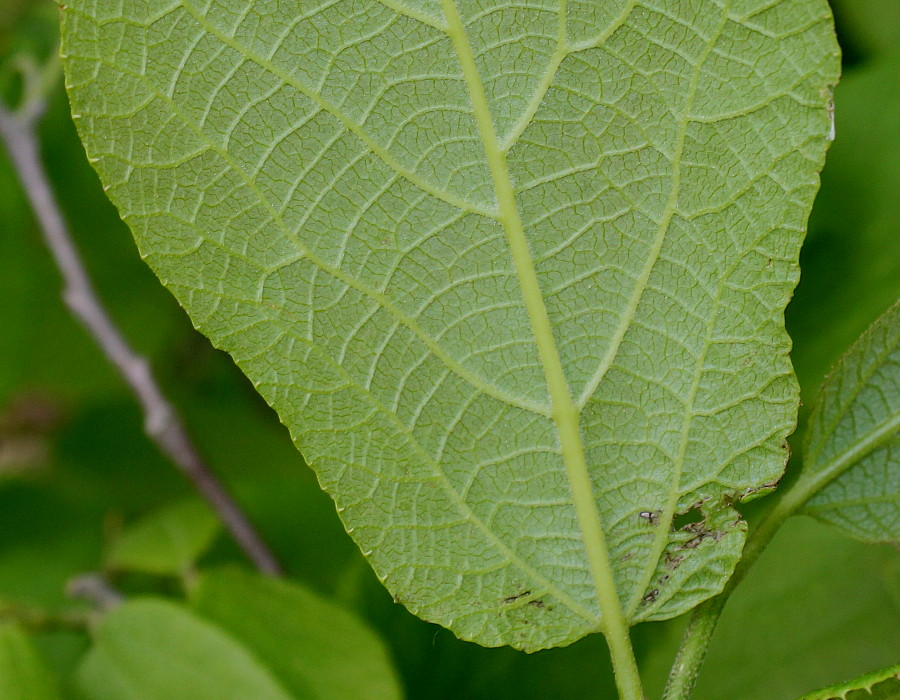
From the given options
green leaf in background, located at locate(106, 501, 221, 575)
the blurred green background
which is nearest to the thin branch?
green leaf in background, located at locate(106, 501, 221, 575)

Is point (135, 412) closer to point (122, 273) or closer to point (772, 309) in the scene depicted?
point (122, 273)

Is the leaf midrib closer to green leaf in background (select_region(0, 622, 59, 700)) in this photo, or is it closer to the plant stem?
the plant stem

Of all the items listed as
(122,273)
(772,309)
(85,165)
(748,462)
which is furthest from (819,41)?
(122,273)

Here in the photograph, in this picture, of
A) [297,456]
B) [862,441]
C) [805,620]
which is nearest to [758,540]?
[862,441]

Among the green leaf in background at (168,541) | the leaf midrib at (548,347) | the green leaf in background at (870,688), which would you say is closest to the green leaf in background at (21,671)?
the green leaf in background at (168,541)

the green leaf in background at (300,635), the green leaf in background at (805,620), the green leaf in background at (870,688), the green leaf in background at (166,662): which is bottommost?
the green leaf in background at (166,662)

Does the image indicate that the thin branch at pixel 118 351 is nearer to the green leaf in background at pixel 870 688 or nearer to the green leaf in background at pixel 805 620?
the green leaf in background at pixel 805 620
